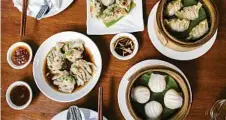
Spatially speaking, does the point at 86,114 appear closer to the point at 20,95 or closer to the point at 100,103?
the point at 100,103

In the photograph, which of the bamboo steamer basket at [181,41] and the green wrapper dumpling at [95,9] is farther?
the green wrapper dumpling at [95,9]

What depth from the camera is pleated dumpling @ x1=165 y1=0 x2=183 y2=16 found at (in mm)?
1631

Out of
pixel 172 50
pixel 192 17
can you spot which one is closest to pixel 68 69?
pixel 172 50

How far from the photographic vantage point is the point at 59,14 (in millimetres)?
1810

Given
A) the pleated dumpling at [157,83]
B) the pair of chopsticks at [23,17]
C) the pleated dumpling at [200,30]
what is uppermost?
the pair of chopsticks at [23,17]

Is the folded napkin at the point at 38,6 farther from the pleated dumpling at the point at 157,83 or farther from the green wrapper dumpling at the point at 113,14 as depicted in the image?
the pleated dumpling at the point at 157,83

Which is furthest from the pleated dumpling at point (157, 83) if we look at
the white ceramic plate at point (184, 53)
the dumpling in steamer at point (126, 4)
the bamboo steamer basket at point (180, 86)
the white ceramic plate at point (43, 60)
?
the dumpling in steamer at point (126, 4)

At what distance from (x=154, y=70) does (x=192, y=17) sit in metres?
0.33

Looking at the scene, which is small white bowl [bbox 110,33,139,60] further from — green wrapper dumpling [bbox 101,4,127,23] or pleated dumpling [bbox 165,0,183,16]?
pleated dumpling [bbox 165,0,183,16]

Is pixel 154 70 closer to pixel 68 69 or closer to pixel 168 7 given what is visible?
pixel 168 7

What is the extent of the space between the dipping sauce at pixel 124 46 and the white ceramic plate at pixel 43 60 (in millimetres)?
110

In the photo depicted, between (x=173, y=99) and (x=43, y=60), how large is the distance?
721 millimetres

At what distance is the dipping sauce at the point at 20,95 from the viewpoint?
1714mm

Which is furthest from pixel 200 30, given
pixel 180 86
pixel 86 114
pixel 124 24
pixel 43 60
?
pixel 43 60
